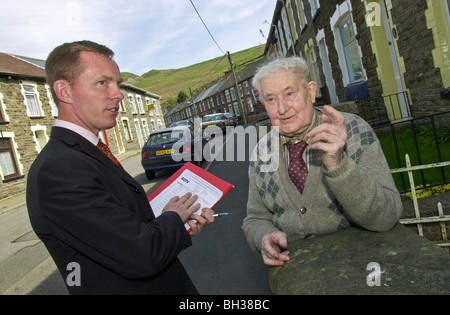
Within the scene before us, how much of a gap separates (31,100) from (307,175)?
2286 cm

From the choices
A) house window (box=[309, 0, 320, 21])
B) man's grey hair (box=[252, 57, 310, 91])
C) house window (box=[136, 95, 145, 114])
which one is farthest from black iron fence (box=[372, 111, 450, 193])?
house window (box=[136, 95, 145, 114])

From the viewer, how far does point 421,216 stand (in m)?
2.89

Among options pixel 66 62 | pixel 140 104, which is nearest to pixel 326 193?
pixel 66 62

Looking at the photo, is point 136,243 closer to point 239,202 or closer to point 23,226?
point 239,202

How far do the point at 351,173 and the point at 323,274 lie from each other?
459mm

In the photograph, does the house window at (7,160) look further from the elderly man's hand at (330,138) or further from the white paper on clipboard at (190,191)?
the elderly man's hand at (330,138)

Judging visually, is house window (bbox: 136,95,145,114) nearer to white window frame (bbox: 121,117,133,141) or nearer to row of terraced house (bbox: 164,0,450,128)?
white window frame (bbox: 121,117,133,141)

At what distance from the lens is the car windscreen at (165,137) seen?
443 inches

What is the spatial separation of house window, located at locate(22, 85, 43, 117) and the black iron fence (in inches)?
795

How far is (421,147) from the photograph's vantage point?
536cm

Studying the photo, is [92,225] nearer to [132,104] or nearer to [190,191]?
[190,191]

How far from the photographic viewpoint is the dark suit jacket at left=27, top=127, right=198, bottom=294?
1.24 m

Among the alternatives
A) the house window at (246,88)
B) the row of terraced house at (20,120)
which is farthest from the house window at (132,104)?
the house window at (246,88)

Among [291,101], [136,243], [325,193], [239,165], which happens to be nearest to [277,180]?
[325,193]
